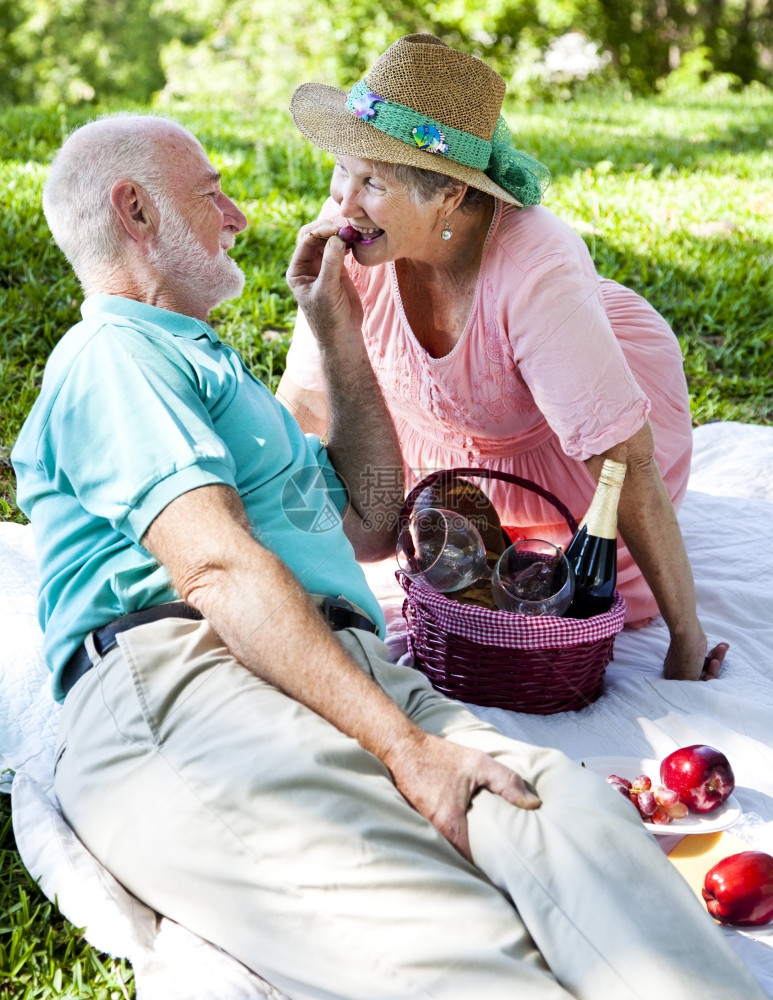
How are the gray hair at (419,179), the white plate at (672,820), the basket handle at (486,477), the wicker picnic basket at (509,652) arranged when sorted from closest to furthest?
the white plate at (672,820) < the wicker picnic basket at (509,652) < the gray hair at (419,179) < the basket handle at (486,477)

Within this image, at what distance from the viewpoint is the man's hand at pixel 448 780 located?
1913 millimetres

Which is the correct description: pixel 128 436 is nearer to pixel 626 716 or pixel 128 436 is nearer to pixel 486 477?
pixel 486 477

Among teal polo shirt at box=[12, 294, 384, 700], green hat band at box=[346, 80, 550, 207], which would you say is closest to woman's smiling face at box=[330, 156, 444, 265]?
green hat band at box=[346, 80, 550, 207]

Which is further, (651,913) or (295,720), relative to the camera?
(295,720)

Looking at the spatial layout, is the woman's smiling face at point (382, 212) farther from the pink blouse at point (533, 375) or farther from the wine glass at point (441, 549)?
the wine glass at point (441, 549)

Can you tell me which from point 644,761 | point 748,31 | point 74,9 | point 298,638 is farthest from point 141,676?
point 74,9

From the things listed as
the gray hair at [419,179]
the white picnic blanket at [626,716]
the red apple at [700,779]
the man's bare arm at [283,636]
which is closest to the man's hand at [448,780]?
the man's bare arm at [283,636]

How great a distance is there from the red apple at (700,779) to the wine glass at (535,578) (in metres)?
0.54

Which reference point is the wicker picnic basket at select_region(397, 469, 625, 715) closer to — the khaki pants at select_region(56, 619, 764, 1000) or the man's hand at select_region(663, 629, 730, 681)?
the man's hand at select_region(663, 629, 730, 681)

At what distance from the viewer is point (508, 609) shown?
2889 mm

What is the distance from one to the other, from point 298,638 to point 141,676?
32 cm

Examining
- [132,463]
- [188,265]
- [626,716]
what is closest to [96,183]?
[188,265]

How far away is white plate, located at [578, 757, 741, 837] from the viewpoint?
236cm

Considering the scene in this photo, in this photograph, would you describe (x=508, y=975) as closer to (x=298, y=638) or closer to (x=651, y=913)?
(x=651, y=913)
